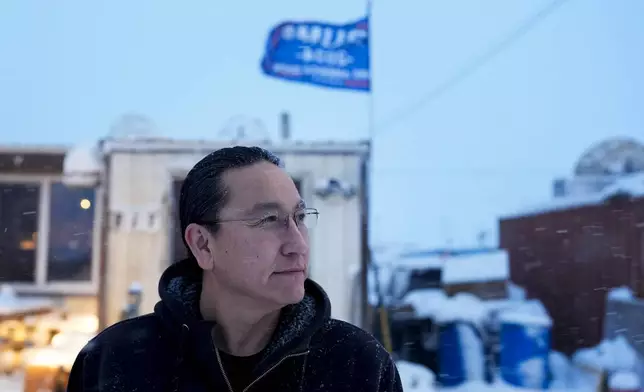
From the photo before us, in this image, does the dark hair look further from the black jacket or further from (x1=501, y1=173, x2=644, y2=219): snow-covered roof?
(x1=501, y1=173, x2=644, y2=219): snow-covered roof

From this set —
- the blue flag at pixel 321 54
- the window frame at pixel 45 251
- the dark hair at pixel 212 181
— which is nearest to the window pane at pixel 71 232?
the window frame at pixel 45 251

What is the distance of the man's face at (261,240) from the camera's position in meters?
1.11

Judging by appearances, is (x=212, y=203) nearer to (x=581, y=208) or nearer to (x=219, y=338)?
(x=219, y=338)

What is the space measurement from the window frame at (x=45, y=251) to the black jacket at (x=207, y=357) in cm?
629

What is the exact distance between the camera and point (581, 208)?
9.52 meters

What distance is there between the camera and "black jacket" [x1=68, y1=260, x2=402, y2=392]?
1.11 m

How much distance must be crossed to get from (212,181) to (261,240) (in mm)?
182

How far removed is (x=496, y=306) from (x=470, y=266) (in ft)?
2.94

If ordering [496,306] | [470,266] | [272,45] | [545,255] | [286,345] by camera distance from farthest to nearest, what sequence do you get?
[545,255] < [470,266] < [496,306] < [272,45] < [286,345]

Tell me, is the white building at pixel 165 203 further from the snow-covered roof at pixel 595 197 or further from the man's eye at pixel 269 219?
the man's eye at pixel 269 219

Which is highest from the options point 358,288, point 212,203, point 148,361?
point 212,203

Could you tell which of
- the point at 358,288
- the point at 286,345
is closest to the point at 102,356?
the point at 286,345

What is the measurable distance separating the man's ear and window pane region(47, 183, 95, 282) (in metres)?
6.75

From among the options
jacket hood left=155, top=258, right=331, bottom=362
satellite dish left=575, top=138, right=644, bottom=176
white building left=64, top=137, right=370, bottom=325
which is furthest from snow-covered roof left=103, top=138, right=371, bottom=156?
satellite dish left=575, top=138, right=644, bottom=176
